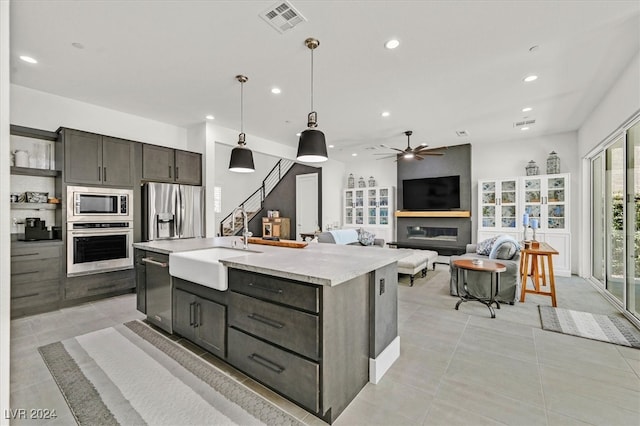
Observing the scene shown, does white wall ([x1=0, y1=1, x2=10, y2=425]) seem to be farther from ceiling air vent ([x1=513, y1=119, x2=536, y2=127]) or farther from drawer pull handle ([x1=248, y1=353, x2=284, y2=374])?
ceiling air vent ([x1=513, y1=119, x2=536, y2=127])

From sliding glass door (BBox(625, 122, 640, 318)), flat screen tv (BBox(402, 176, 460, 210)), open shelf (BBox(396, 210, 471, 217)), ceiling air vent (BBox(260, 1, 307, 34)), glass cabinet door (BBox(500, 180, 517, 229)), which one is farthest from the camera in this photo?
flat screen tv (BBox(402, 176, 460, 210))

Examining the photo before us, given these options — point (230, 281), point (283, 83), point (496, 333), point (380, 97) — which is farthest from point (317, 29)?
point (496, 333)

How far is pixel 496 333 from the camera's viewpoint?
286cm

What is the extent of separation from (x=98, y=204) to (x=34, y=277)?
1.09 meters

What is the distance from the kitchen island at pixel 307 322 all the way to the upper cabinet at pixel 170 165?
287 centimetres

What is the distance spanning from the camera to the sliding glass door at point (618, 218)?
318 cm

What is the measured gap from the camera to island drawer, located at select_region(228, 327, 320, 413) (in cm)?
158

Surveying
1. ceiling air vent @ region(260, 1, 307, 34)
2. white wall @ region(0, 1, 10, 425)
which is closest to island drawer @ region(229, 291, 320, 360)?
white wall @ region(0, 1, 10, 425)

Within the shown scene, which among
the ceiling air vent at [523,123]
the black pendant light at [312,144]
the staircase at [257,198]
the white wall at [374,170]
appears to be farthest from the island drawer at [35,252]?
the ceiling air vent at [523,123]

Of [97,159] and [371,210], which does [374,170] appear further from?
[97,159]

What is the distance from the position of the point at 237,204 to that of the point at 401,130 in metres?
6.45

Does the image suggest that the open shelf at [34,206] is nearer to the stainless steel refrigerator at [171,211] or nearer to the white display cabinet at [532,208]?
the stainless steel refrigerator at [171,211]

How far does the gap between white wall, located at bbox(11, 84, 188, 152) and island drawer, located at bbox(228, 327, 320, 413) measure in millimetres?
4083

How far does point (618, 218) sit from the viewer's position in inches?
148
